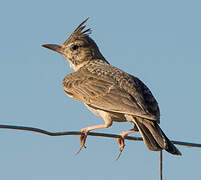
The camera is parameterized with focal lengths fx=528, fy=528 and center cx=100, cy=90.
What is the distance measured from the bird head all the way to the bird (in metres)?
0.02

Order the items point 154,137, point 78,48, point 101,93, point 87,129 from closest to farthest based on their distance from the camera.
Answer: point 154,137
point 87,129
point 101,93
point 78,48

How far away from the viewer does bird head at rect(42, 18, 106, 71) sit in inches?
424

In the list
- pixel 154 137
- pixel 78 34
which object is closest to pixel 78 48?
pixel 78 34

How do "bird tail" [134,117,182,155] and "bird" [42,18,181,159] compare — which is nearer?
"bird tail" [134,117,182,155]

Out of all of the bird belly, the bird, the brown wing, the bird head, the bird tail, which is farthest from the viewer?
the bird head

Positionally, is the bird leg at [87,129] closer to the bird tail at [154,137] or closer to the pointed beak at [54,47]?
the bird tail at [154,137]

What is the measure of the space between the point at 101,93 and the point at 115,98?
1.57ft

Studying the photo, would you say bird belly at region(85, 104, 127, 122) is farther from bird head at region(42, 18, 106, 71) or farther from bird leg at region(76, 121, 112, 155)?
bird head at region(42, 18, 106, 71)

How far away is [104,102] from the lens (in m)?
8.15

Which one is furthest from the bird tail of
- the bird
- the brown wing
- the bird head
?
the bird head

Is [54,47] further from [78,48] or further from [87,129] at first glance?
[87,129]

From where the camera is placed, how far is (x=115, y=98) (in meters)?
8.05

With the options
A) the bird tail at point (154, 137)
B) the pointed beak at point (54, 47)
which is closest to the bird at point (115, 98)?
the bird tail at point (154, 137)

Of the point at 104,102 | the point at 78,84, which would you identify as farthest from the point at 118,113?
the point at 78,84
